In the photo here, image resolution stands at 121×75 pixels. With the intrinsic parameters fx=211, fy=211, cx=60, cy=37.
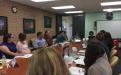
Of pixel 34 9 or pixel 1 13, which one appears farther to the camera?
pixel 34 9

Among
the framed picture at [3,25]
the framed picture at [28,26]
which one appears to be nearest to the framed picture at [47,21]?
the framed picture at [28,26]

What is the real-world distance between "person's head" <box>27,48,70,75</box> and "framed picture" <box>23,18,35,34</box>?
24.2 ft

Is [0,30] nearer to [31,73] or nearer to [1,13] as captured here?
[1,13]

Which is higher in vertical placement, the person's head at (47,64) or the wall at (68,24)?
the wall at (68,24)

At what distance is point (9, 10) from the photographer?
7.27 meters

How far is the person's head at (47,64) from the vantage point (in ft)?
3.47

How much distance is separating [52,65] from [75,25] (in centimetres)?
1351

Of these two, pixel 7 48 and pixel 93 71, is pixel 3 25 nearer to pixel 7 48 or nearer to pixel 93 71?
pixel 7 48

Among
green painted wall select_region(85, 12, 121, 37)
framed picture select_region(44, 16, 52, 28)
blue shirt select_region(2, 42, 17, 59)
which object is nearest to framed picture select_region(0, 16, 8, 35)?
blue shirt select_region(2, 42, 17, 59)

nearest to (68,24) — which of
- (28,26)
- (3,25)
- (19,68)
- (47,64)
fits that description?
(28,26)

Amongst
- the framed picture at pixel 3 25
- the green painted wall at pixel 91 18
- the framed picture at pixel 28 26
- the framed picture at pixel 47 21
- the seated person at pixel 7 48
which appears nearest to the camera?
the seated person at pixel 7 48

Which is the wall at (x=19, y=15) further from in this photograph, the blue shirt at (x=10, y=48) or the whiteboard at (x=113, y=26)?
the whiteboard at (x=113, y=26)

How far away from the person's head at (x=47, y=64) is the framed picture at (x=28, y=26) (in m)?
7.38

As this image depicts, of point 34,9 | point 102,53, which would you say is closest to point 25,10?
point 34,9
